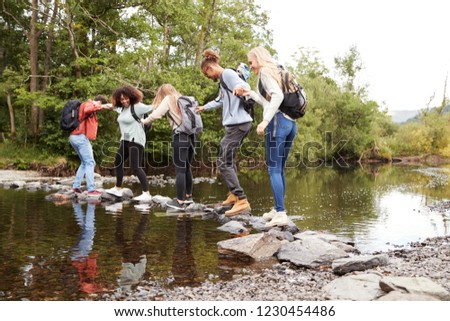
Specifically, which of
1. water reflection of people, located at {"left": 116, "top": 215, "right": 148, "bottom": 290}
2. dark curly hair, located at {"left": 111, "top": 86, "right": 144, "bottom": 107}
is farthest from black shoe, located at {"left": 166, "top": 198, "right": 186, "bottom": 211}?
dark curly hair, located at {"left": 111, "top": 86, "right": 144, "bottom": 107}

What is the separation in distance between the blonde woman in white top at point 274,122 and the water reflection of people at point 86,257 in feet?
8.81

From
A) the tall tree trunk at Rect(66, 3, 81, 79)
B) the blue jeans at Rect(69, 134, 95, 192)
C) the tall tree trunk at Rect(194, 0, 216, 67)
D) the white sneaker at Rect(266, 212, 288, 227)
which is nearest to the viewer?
the white sneaker at Rect(266, 212, 288, 227)

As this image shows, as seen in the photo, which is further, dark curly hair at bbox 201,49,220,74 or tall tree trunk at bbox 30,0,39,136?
tall tree trunk at bbox 30,0,39,136

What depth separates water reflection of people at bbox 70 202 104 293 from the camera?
4.73m

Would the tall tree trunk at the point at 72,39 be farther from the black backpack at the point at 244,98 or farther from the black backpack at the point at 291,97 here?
the black backpack at the point at 291,97

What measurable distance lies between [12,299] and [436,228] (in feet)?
23.1

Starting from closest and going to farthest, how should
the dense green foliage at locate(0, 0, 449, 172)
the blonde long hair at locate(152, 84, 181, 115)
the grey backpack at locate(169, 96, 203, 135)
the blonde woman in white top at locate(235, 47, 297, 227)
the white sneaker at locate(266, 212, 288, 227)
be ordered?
the blonde woman in white top at locate(235, 47, 297, 227) → the white sneaker at locate(266, 212, 288, 227) → the grey backpack at locate(169, 96, 203, 135) → the blonde long hair at locate(152, 84, 181, 115) → the dense green foliage at locate(0, 0, 449, 172)

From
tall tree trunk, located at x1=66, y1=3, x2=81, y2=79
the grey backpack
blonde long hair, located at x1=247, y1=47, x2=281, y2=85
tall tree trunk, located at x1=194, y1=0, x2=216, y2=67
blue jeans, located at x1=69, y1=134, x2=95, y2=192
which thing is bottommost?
blue jeans, located at x1=69, y1=134, x2=95, y2=192

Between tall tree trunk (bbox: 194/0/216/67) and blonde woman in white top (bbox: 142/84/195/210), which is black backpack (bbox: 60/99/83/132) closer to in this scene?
blonde woman in white top (bbox: 142/84/195/210)

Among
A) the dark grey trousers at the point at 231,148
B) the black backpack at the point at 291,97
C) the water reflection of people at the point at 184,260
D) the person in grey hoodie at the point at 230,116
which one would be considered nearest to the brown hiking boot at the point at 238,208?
the person in grey hoodie at the point at 230,116

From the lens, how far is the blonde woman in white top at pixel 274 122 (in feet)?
23.7

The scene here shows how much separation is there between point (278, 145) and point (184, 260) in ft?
8.23

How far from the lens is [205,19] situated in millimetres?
29516

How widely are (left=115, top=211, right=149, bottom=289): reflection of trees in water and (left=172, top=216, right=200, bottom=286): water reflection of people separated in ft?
1.15
